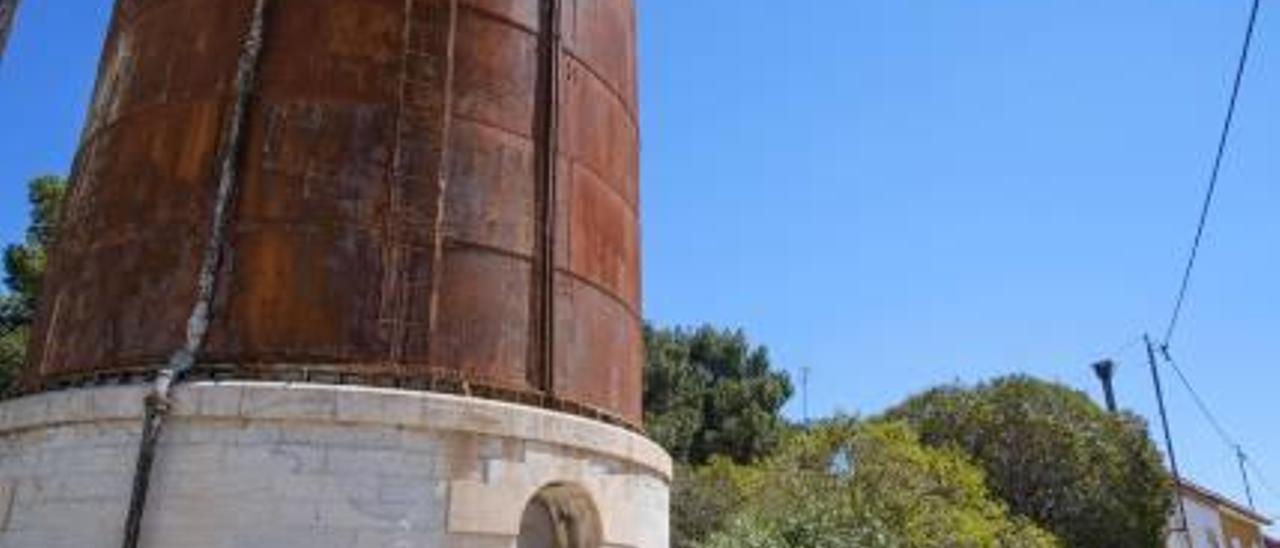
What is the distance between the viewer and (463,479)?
980cm

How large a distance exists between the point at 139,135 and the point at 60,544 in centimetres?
396

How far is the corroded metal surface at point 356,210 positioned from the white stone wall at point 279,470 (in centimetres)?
42

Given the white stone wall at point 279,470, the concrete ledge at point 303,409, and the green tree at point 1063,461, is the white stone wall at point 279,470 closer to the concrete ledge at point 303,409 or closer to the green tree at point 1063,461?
the concrete ledge at point 303,409

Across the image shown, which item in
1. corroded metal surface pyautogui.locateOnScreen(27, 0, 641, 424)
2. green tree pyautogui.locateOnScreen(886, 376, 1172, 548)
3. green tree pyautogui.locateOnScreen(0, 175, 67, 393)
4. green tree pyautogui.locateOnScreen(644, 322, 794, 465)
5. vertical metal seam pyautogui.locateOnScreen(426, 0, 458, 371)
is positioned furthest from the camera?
green tree pyautogui.locateOnScreen(644, 322, 794, 465)

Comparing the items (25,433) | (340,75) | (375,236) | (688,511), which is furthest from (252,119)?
(688,511)

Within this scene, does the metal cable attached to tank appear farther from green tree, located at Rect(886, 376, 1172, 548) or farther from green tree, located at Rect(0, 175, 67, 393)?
green tree, located at Rect(886, 376, 1172, 548)

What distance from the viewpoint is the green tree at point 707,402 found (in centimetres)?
3947

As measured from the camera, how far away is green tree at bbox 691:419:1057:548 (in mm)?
19766

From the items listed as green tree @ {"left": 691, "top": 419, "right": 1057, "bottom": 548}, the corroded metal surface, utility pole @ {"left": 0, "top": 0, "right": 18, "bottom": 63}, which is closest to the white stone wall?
the corroded metal surface

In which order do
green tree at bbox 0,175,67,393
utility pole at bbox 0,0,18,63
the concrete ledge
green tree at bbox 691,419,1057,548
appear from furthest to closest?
green tree at bbox 0,175,67,393 < green tree at bbox 691,419,1057,548 < utility pole at bbox 0,0,18,63 < the concrete ledge

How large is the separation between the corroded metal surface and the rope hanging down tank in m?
0.09

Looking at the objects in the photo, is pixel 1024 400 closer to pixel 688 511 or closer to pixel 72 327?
pixel 688 511

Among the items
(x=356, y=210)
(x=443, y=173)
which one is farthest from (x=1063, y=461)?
(x=356, y=210)

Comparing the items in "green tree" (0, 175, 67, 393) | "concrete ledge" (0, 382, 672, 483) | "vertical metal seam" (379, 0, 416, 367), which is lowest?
"concrete ledge" (0, 382, 672, 483)
